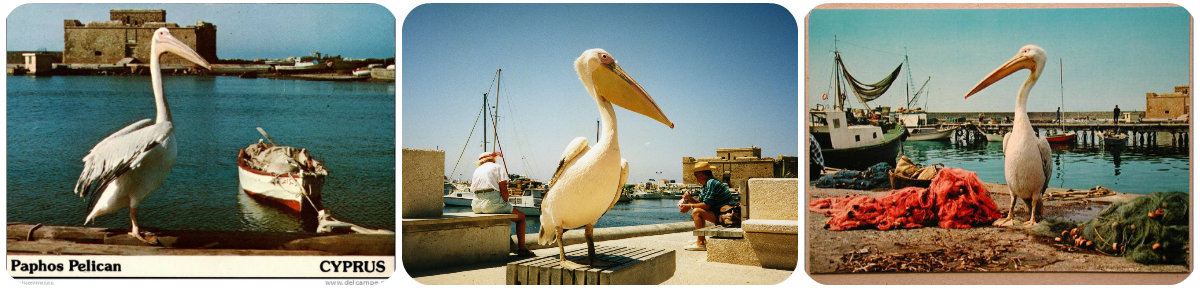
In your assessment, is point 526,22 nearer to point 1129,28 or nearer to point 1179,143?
point 1129,28

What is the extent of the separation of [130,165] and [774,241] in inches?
190

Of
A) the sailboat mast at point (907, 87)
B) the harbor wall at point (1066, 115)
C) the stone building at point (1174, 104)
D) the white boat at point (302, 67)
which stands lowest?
the harbor wall at point (1066, 115)

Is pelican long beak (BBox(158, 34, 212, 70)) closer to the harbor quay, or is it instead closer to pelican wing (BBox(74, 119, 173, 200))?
pelican wing (BBox(74, 119, 173, 200))

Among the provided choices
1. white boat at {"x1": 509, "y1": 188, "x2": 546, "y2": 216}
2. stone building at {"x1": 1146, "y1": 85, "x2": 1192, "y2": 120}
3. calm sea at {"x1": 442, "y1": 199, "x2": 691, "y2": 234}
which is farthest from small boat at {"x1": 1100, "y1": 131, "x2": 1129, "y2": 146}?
white boat at {"x1": 509, "y1": 188, "x2": 546, "y2": 216}

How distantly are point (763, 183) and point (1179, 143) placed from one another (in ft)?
9.96

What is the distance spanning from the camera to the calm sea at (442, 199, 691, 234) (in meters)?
6.93

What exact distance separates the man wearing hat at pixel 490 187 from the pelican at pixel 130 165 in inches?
87.3

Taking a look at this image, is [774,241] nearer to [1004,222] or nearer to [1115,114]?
[1004,222]

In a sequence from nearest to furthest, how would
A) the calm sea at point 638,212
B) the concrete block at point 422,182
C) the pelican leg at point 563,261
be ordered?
the pelican leg at point 563,261 < the concrete block at point 422,182 < the calm sea at point 638,212

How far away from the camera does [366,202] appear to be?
18.1 ft

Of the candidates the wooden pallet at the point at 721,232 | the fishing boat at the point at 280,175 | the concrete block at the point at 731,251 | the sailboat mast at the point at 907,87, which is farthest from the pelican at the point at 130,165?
the sailboat mast at the point at 907,87

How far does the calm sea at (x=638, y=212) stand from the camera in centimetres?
693

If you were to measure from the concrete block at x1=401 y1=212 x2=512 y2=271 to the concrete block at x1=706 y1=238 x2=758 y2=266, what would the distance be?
1716mm

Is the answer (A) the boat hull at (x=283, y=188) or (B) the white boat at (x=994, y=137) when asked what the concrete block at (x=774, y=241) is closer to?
(B) the white boat at (x=994, y=137)
